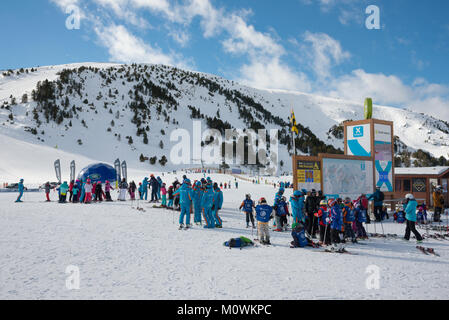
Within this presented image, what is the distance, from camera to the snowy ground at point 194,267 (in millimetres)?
4629

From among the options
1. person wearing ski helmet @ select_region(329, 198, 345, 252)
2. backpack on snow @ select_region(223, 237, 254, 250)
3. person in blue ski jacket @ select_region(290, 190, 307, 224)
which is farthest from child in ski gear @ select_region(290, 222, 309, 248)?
backpack on snow @ select_region(223, 237, 254, 250)

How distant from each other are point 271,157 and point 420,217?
76.0 meters

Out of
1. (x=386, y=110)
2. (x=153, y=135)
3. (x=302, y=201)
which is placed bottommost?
(x=302, y=201)

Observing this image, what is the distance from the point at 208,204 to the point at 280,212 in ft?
8.30

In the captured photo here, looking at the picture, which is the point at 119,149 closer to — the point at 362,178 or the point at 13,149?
the point at 13,149

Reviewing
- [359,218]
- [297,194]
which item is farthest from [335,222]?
[359,218]

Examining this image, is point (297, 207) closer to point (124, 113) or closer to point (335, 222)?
point (335, 222)

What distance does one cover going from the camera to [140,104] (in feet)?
265

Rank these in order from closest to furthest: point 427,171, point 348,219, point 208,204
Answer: point 348,219
point 208,204
point 427,171

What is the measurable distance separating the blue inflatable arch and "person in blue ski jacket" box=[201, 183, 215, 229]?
22876 mm

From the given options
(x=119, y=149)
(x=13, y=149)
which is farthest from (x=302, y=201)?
(x=119, y=149)

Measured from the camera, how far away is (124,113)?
75875mm

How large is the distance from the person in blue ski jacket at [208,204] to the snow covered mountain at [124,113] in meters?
44.8

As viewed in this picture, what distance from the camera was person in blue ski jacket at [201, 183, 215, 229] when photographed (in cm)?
1035
